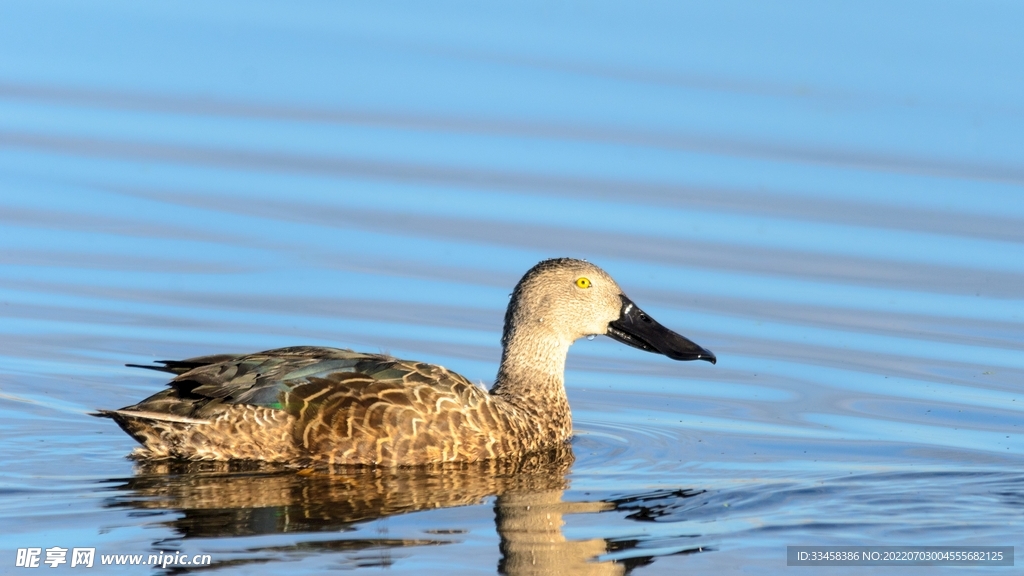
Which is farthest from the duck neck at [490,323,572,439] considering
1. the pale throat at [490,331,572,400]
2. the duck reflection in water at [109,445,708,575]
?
the duck reflection in water at [109,445,708,575]

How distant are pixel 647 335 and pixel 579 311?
502mm

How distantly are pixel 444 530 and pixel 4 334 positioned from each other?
556cm

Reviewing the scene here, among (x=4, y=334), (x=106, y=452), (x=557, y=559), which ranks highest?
(x=4, y=334)

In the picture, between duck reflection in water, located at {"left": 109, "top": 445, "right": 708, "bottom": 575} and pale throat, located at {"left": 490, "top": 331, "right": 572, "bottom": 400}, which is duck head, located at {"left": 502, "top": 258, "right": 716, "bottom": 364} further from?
duck reflection in water, located at {"left": 109, "top": 445, "right": 708, "bottom": 575}

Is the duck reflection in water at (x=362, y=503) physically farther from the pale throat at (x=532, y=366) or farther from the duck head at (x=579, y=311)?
the duck head at (x=579, y=311)

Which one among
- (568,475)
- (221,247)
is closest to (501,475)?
(568,475)

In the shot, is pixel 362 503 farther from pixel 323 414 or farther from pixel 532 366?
pixel 532 366

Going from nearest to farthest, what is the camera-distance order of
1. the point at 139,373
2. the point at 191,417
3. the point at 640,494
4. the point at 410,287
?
the point at 640,494, the point at 191,417, the point at 139,373, the point at 410,287

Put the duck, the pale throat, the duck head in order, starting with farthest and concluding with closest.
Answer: the duck head, the pale throat, the duck

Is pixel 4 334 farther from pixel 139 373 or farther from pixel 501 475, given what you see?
pixel 501 475

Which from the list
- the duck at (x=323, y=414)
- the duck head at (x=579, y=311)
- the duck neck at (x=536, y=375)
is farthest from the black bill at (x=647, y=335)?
the duck at (x=323, y=414)

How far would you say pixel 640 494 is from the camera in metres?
10.3

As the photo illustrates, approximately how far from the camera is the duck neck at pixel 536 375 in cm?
1201

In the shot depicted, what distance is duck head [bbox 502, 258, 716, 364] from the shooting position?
12258 mm
